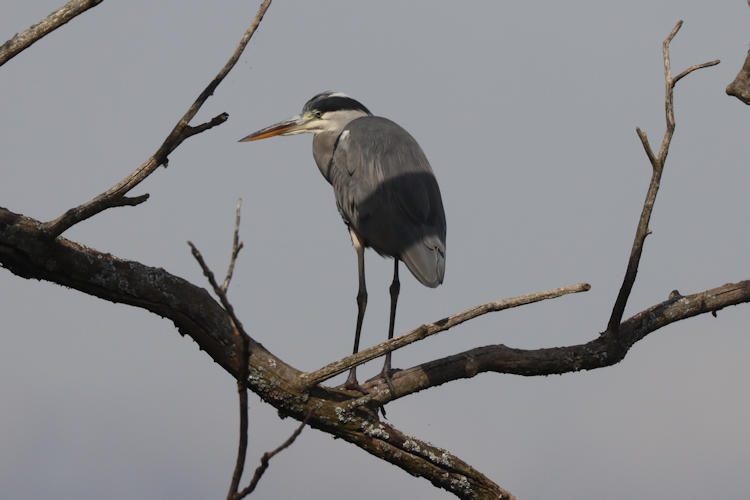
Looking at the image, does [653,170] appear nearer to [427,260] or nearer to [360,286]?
[427,260]

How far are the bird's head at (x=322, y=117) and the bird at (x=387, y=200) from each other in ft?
0.98

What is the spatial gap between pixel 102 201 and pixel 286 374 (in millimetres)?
960

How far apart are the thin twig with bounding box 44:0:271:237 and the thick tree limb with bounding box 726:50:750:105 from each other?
2.04m

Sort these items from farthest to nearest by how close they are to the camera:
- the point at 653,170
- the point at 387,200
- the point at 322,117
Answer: the point at 322,117 → the point at 387,200 → the point at 653,170

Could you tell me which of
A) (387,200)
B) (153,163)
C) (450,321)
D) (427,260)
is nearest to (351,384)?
(427,260)

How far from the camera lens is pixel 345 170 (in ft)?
17.3

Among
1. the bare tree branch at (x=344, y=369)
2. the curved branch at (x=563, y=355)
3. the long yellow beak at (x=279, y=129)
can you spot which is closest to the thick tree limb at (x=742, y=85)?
the bare tree branch at (x=344, y=369)

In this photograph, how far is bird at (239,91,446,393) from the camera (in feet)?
15.3

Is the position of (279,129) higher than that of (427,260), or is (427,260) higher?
(279,129)

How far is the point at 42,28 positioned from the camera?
3406mm

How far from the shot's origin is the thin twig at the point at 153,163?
3378 mm

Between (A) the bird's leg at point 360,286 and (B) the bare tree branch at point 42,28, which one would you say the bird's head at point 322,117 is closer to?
(A) the bird's leg at point 360,286

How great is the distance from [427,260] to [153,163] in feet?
5.22

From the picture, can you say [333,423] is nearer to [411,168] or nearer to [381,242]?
[381,242]
